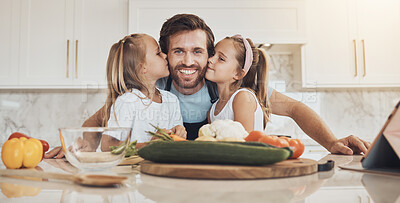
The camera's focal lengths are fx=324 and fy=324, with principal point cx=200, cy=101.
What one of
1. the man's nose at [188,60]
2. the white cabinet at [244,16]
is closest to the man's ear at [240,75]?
the man's nose at [188,60]

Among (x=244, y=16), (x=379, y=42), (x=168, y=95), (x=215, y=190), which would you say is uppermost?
(x=244, y=16)

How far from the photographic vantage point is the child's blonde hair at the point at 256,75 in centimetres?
165

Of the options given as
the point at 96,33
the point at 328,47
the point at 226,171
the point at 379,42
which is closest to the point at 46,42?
the point at 96,33

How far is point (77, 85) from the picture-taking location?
2375 mm

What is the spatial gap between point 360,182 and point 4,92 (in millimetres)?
2868

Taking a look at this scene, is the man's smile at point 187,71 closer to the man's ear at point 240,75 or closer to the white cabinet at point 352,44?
the man's ear at point 240,75

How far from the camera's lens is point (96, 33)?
2.40m

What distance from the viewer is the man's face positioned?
1.63 meters

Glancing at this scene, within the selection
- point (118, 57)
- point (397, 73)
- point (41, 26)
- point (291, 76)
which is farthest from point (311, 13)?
point (41, 26)

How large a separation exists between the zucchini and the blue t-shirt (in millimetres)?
941

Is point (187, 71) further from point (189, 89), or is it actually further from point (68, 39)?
point (68, 39)

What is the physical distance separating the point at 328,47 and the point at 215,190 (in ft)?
7.26

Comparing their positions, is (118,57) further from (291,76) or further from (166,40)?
(291,76)

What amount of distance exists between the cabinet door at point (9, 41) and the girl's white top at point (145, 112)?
1195 millimetres
